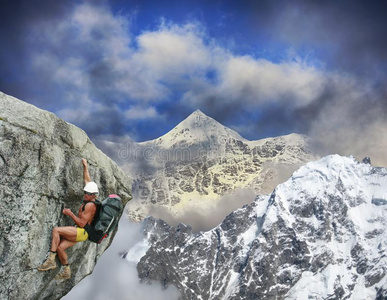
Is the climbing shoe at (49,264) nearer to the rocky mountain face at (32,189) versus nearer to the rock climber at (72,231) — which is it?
the rock climber at (72,231)

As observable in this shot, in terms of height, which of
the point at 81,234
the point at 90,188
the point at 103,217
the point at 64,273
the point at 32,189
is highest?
the point at 90,188

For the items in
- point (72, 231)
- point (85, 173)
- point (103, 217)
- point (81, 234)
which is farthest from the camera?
point (85, 173)

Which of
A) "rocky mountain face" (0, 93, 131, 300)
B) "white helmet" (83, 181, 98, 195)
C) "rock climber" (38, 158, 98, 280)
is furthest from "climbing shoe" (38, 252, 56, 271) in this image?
"white helmet" (83, 181, 98, 195)

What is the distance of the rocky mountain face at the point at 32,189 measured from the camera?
55.5 feet

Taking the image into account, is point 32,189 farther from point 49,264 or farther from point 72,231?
point 49,264

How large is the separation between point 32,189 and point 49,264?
3076 mm

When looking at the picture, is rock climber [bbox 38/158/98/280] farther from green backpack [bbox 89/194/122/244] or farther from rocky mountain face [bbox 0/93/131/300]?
rocky mountain face [bbox 0/93/131/300]

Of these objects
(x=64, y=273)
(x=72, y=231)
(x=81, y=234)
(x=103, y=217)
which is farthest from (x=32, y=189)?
(x=64, y=273)

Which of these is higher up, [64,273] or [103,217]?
[103,217]

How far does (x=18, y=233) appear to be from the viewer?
56.3 feet

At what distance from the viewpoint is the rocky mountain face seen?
16906 millimetres

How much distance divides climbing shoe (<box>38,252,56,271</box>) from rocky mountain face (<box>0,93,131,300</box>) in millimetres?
249

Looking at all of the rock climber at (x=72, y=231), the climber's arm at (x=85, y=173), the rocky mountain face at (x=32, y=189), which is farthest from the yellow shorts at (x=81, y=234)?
the climber's arm at (x=85, y=173)

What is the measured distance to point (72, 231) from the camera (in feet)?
61.5
